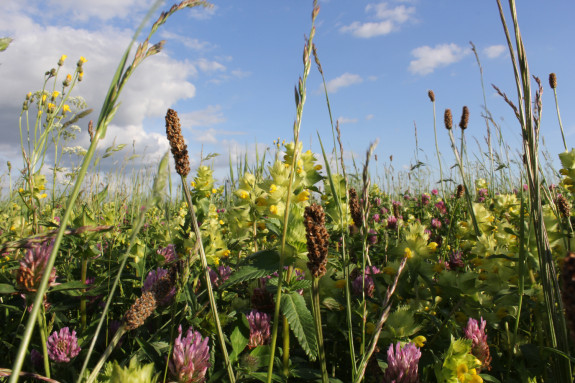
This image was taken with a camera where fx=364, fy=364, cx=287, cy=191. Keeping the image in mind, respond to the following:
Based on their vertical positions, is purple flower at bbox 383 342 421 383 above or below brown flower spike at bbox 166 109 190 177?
below

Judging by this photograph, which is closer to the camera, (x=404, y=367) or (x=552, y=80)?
(x=404, y=367)

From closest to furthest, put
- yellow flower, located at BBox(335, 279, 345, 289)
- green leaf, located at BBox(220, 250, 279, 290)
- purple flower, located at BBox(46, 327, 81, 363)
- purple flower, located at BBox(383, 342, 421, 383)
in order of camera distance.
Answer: purple flower, located at BBox(383, 342, 421, 383), green leaf, located at BBox(220, 250, 279, 290), purple flower, located at BBox(46, 327, 81, 363), yellow flower, located at BBox(335, 279, 345, 289)

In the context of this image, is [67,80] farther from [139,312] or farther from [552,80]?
[552,80]

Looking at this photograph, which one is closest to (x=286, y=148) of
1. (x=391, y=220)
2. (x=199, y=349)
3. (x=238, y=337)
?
(x=238, y=337)

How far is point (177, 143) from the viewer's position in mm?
818

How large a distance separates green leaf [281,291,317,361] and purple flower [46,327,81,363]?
2.69 ft

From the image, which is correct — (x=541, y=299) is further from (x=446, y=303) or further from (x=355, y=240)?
(x=355, y=240)

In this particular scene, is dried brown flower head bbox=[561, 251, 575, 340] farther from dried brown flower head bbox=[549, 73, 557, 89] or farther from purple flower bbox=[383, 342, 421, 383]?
dried brown flower head bbox=[549, 73, 557, 89]

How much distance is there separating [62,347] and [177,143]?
106cm

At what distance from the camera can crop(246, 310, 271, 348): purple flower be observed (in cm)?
145

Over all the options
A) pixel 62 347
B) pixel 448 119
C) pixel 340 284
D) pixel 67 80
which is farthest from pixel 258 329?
pixel 67 80

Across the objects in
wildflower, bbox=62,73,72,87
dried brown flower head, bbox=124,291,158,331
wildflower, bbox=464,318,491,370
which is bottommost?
wildflower, bbox=464,318,491,370

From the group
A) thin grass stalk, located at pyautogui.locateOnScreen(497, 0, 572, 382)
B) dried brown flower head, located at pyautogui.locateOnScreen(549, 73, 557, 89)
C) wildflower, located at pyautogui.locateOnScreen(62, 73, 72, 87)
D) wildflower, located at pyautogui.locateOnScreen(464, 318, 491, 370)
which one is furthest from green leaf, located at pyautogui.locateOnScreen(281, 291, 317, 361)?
wildflower, located at pyautogui.locateOnScreen(62, 73, 72, 87)

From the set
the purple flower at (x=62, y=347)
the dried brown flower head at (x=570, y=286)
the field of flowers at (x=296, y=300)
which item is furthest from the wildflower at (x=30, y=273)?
the dried brown flower head at (x=570, y=286)
